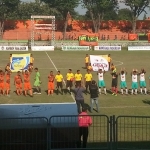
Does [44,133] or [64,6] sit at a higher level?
[64,6]

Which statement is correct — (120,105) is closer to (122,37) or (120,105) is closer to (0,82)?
(0,82)

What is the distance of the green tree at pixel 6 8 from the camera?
7768 cm

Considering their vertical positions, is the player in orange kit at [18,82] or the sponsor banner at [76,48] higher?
the sponsor banner at [76,48]

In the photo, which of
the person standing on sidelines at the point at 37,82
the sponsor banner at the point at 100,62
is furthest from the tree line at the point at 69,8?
the person standing on sidelines at the point at 37,82

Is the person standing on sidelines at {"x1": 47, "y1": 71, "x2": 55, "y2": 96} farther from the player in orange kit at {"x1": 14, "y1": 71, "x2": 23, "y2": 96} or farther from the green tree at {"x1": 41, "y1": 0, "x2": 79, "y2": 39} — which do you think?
the green tree at {"x1": 41, "y1": 0, "x2": 79, "y2": 39}

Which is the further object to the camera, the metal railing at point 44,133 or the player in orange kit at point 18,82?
the player in orange kit at point 18,82

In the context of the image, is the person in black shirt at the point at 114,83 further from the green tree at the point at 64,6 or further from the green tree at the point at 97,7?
the green tree at the point at 64,6

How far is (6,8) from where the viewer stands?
262 feet

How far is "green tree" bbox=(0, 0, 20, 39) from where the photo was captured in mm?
77681

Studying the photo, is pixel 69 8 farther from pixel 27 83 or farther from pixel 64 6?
pixel 27 83

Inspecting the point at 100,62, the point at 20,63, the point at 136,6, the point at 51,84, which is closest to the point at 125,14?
the point at 136,6

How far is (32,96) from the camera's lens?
928 inches

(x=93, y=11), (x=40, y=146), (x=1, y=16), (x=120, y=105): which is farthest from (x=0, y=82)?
(x=93, y=11)

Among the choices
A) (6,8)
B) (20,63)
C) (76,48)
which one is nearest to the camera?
(20,63)
